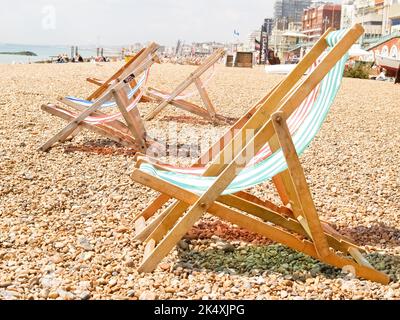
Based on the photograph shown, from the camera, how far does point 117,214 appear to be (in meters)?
3.38

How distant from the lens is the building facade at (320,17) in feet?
312

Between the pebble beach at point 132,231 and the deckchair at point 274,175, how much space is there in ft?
0.43

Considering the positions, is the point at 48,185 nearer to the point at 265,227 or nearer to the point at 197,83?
the point at 265,227

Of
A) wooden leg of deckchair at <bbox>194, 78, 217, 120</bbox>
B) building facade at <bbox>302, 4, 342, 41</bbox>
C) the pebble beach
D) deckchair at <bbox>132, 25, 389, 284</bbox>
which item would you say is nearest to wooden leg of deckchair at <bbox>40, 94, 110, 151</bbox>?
the pebble beach

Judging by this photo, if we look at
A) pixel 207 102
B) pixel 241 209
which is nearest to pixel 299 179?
pixel 241 209

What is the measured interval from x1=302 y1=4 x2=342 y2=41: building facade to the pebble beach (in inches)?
3557

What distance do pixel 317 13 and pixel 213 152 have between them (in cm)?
10224

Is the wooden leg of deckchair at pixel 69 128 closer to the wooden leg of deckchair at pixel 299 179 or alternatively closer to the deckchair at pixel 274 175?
the deckchair at pixel 274 175

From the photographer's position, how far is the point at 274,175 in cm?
257

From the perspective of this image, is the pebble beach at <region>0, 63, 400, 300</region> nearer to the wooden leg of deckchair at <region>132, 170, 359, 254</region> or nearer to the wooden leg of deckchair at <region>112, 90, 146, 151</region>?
the wooden leg of deckchair at <region>132, 170, 359, 254</region>

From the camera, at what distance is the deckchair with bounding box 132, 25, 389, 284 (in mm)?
2346

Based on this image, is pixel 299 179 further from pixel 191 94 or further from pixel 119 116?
pixel 191 94
